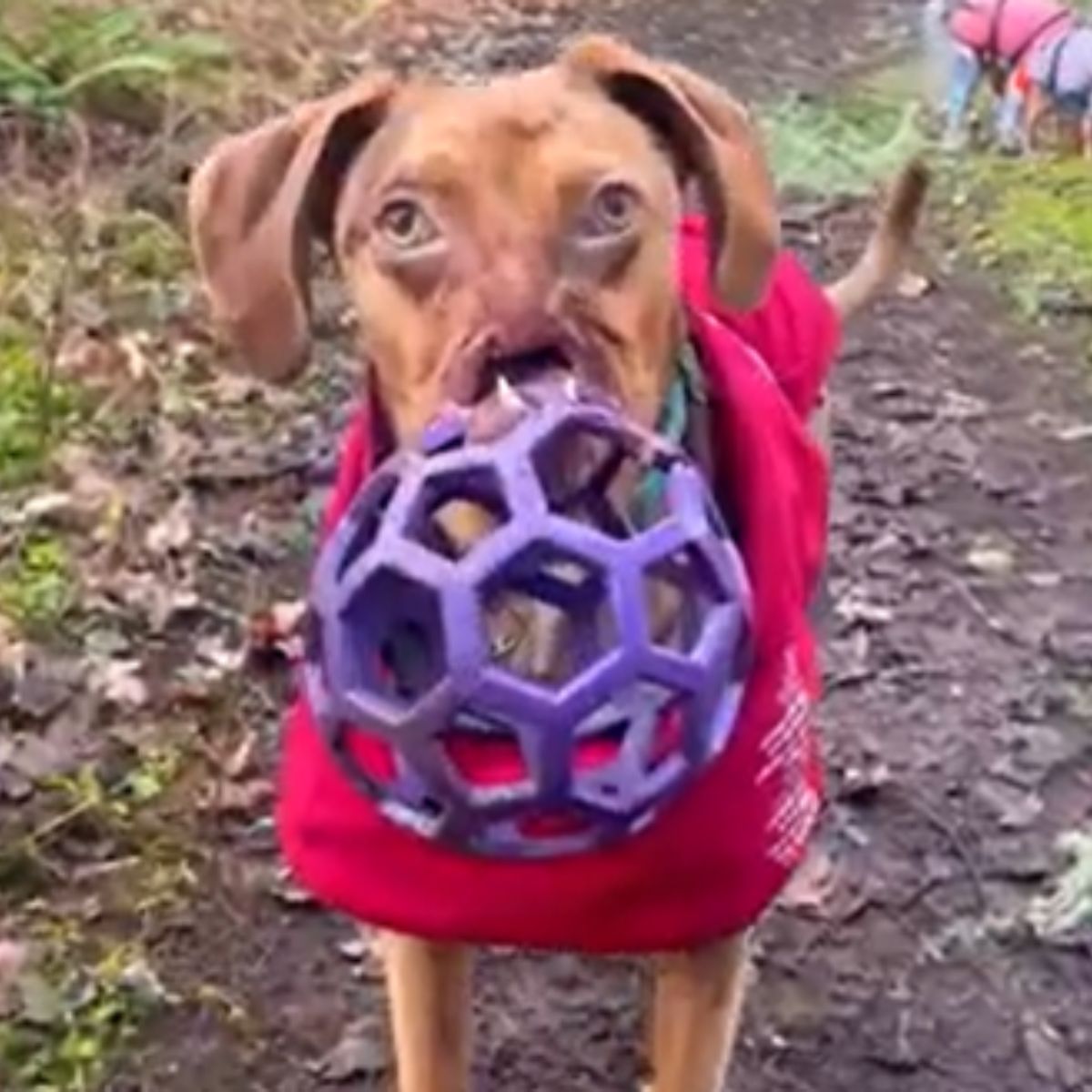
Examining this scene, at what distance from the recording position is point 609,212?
3564 millimetres

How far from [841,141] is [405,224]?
487cm

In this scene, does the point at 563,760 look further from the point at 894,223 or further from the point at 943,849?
the point at 894,223

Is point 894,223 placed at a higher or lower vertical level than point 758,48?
higher

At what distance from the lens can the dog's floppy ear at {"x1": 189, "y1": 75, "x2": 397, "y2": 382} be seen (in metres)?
3.79

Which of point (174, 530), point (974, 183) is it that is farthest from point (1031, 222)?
point (174, 530)

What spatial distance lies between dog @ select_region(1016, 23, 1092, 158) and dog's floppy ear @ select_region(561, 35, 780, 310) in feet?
14.6

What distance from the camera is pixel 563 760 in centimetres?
292

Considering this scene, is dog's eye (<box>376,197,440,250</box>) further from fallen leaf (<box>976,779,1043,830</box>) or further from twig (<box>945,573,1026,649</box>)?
twig (<box>945,573,1026,649</box>)

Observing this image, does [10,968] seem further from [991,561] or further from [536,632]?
[991,561]

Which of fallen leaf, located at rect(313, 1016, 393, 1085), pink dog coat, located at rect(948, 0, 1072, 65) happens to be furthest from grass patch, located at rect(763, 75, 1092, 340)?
fallen leaf, located at rect(313, 1016, 393, 1085)

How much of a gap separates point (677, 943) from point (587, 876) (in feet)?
0.62

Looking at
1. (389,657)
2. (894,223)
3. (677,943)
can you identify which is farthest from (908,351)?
(389,657)

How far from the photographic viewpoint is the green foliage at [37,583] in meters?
5.41

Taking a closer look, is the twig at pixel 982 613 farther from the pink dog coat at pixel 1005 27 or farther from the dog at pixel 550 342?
the pink dog coat at pixel 1005 27
